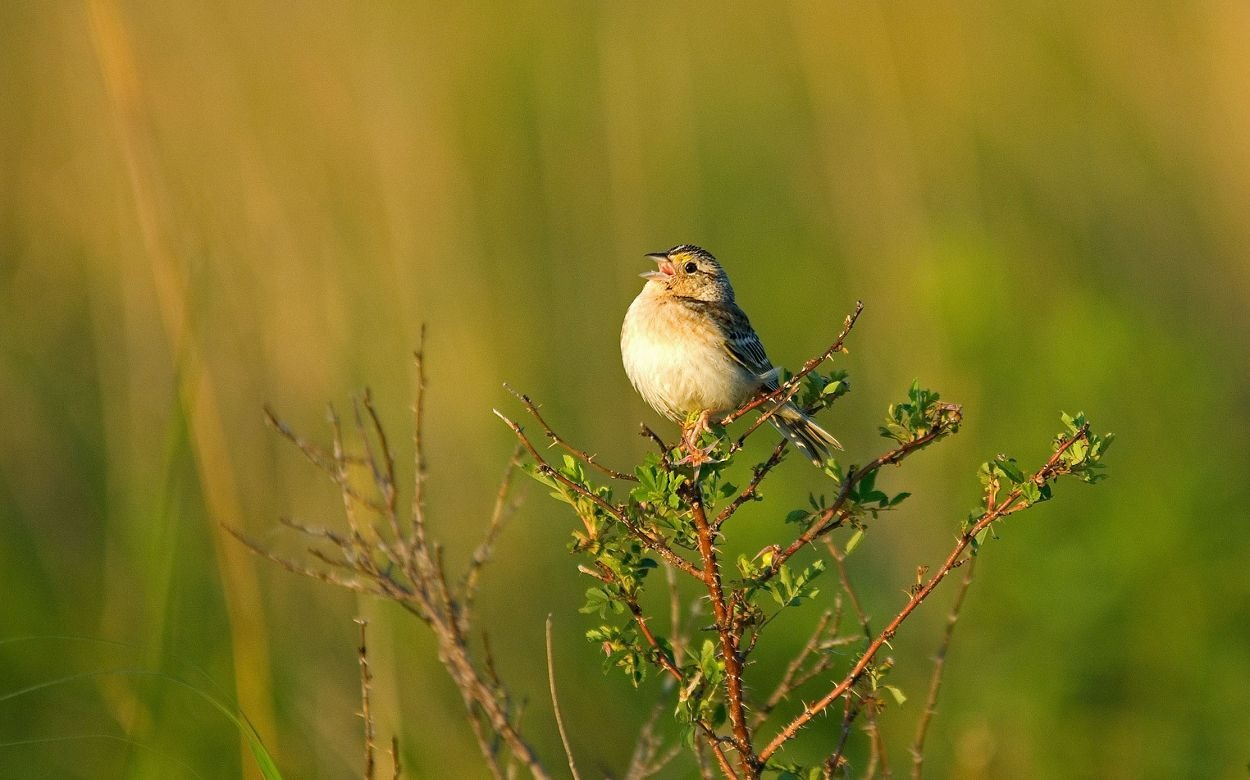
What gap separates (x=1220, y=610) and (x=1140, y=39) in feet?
14.4

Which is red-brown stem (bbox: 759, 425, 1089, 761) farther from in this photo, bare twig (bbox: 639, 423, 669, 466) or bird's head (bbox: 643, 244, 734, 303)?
bird's head (bbox: 643, 244, 734, 303)

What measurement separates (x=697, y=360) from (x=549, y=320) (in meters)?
3.13

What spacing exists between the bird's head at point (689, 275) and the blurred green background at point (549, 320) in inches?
44.4

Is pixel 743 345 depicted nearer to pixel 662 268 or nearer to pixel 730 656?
pixel 662 268

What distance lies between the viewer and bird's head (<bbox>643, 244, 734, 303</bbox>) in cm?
514

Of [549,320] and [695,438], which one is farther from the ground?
[549,320]

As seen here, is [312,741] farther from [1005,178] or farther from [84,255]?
[1005,178]

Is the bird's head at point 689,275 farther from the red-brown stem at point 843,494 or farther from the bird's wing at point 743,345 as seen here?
the red-brown stem at point 843,494

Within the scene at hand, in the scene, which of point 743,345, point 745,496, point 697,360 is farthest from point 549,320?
point 745,496

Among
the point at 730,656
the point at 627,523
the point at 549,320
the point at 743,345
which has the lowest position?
the point at 730,656

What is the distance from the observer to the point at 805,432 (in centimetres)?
416

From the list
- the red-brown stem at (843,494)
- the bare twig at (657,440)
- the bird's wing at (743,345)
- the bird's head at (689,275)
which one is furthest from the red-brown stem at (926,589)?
the bird's head at (689,275)

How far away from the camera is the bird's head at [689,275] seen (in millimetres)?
5137

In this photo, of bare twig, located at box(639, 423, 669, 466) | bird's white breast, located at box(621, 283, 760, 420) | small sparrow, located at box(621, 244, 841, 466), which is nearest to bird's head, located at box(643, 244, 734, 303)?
small sparrow, located at box(621, 244, 841, 466)
